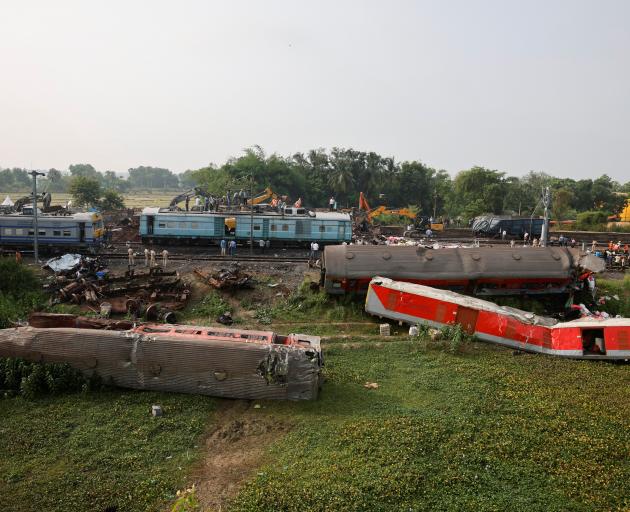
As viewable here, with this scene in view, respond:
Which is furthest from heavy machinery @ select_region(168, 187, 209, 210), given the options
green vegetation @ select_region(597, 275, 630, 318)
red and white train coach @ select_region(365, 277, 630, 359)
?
green vegetation @ select_region(597, 275, 630, 318)

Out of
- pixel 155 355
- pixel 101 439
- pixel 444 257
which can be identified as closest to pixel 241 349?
pixel 155 355

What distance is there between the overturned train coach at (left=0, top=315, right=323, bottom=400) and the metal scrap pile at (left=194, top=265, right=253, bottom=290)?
344 inches

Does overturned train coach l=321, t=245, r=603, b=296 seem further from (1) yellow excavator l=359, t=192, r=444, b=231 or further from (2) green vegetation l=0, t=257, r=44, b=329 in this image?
(1) yellow excavator l=359, t=192, r=444, b=231

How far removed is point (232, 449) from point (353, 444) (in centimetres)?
266

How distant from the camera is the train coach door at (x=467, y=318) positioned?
57.1 feet

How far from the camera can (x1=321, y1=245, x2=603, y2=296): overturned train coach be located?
2077cm

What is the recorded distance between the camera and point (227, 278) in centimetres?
2208

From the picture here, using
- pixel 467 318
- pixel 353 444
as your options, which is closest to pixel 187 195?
pixel 467 318

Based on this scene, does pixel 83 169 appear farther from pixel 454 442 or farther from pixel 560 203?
pixel 454 442

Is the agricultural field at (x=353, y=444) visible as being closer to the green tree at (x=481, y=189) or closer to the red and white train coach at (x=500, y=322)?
the red and white train coach at (x=500, y=322)

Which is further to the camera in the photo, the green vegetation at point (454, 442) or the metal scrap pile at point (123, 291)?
the metal scrap pile at point (123, 291)

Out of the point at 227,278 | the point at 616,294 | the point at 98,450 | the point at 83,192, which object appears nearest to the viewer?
the point at 98,450

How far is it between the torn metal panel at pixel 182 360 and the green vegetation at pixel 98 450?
18.9 inches

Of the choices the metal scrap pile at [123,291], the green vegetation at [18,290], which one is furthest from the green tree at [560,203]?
the green vegetation at [18,290]
